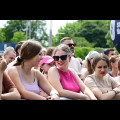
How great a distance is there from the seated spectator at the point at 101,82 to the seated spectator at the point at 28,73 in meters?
0.66

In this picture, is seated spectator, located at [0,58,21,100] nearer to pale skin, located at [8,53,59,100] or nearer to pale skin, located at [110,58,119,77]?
pale skin, located at [8,53,59,100]

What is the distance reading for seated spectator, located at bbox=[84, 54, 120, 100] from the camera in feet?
11.4

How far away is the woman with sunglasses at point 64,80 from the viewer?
3.22 meters

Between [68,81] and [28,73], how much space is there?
0.62m

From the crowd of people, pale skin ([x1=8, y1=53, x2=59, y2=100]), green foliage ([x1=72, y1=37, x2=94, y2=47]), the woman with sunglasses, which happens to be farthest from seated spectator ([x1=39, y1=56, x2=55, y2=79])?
green foliage ([x1=72, y1=37, x2=94, y2=47])

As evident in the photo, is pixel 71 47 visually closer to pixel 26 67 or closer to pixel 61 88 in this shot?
pixel 61 88

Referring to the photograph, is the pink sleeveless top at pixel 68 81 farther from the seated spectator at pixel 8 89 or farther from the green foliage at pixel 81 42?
the green foliage at pixel 81 42

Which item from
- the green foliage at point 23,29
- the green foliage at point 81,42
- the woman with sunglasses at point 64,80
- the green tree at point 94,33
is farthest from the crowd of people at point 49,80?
the green tree at point 94,33

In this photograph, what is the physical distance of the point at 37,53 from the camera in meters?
3.03

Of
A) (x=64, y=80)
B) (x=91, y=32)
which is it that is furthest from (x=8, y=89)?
(x=91, y=32)

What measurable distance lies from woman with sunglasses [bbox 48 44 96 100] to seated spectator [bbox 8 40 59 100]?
0.16 meters
